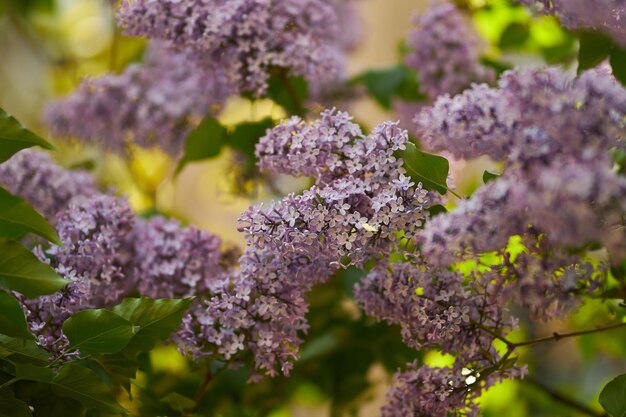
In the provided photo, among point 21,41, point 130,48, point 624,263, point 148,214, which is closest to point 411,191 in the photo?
point 624,263

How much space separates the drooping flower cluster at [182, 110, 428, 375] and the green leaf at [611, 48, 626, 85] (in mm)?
141

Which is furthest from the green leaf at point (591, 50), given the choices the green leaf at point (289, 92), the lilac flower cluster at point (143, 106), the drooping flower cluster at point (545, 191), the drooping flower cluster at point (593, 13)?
the lilac flower cluster at point (143, 106)

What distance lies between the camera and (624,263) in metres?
0.53

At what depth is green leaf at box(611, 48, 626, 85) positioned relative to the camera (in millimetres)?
479

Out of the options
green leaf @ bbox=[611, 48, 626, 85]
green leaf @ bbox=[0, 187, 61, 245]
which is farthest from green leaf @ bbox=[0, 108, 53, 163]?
green leaf @ bbox=[611, 48, 626, 85]

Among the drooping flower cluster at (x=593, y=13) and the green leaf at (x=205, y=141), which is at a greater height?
the drooping flower cluster at (x=593, y=13)

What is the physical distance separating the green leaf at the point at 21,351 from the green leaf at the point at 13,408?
26 mm

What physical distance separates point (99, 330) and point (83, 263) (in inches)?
4.2

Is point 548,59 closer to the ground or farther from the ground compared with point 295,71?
closer to the ground

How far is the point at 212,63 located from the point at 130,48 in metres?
0.74

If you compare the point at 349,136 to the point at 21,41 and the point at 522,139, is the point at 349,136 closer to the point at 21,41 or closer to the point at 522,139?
the point at 522,139

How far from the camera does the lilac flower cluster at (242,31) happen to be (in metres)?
0.60

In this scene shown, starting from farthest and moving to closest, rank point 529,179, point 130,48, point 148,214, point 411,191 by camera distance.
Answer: point 130,48
point 148,214
point 411,191
point 529,179

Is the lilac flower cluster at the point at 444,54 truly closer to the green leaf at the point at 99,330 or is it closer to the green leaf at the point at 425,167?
the green leaf at the point at 425,167
